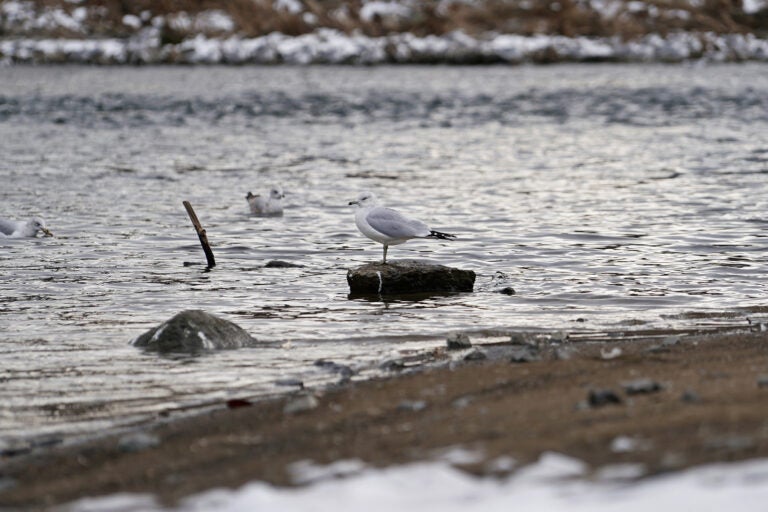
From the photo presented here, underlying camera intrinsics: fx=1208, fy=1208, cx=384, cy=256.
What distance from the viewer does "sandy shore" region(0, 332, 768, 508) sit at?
18.1 feet

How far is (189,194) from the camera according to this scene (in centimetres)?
2072

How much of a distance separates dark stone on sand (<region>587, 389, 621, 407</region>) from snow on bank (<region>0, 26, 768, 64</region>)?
56.1 meters

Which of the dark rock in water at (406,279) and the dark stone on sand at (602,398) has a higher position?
the dark stone on sand at (602,398)

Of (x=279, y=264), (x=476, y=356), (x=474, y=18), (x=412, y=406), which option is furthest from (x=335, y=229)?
(x=474, y=18)

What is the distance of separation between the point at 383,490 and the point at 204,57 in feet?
205

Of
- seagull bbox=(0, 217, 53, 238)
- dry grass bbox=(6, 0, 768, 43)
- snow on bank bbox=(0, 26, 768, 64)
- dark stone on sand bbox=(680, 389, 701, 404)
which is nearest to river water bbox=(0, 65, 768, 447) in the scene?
seagull bbox=(0, 217, 53, 238)

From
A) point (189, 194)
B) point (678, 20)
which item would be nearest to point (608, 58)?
point (678, 20)

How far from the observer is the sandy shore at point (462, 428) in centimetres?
550

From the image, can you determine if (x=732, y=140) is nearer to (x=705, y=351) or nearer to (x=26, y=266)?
(x=26, y=266)

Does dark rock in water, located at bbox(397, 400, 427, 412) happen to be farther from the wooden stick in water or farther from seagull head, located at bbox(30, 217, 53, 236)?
seagull head, located at bbox(30, 217, 53, 236)

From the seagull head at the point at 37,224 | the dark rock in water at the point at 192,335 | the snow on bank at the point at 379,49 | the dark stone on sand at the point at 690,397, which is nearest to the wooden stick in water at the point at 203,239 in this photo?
the seagull head at the point at 37,224

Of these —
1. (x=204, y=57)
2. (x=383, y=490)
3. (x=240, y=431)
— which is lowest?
(x=204, y=57)

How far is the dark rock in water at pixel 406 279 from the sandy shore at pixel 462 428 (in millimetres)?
3988

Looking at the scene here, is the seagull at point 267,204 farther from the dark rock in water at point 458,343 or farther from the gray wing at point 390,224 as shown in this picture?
the dark rock in water at point 458,343
